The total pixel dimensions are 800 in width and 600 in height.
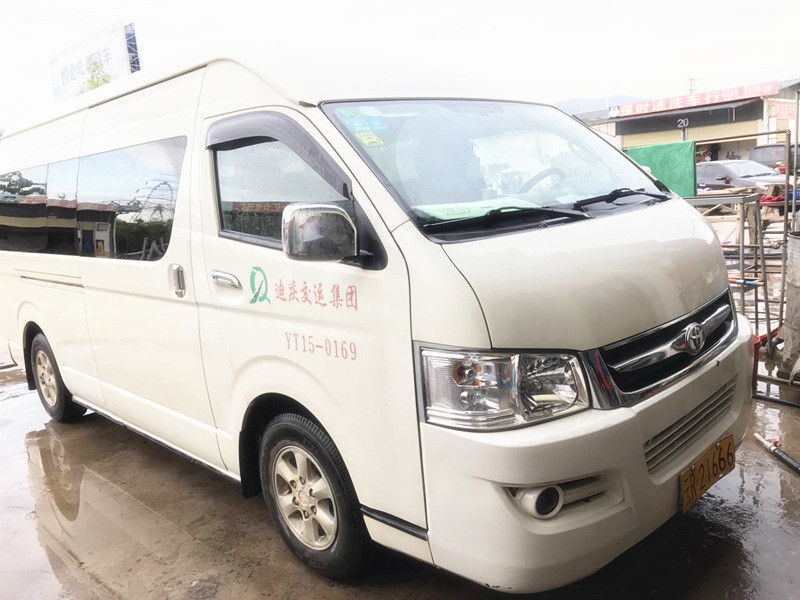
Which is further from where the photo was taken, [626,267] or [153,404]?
[153,404]

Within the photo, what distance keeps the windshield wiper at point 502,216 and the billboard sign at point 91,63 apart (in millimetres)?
23082

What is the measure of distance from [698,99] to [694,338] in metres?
32.8

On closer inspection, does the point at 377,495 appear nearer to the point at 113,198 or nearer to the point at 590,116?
the point at 113,198

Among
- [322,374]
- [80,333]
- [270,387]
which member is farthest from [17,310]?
[322,374]

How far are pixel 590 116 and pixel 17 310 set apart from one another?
103 feet

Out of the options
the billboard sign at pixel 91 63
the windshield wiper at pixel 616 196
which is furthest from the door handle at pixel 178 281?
the billboard sign at pixel 91 63

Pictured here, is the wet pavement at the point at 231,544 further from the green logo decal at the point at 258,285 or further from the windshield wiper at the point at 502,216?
the windshield wiper at the point at 502,216

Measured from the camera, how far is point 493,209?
2.33 m

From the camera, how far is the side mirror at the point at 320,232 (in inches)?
83.5

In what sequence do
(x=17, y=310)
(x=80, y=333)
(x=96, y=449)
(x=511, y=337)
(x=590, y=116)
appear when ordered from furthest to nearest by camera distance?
(x=590, y=116), (x=17, y=310), (x=96, y=449), (x=80, y=333), (x=511, y=337)

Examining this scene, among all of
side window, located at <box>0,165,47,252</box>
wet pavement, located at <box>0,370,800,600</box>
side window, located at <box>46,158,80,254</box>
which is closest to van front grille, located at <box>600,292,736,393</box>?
wet pavement, located at <box>0,370,800,600</box>

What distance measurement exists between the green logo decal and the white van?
2 centimetres

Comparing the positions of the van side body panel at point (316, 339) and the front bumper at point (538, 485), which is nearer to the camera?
the front bumper at point (538, 485)

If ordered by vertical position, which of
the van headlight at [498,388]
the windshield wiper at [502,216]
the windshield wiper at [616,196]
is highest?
the windshield wiper at [616,196]
